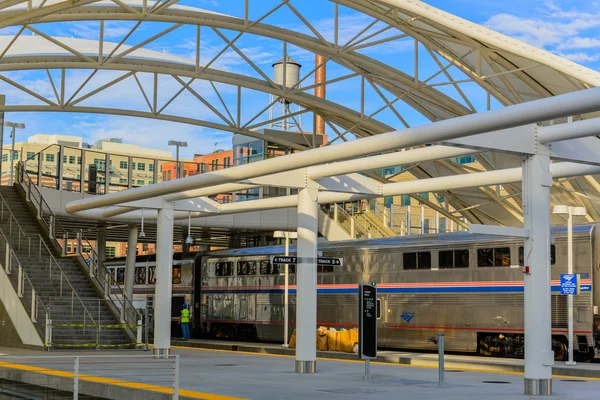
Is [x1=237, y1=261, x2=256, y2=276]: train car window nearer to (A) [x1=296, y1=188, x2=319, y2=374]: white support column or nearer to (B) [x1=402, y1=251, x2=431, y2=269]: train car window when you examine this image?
(B) [x1=402, y1=251, x2=431, y2=269]: train car window

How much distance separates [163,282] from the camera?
1086 inches

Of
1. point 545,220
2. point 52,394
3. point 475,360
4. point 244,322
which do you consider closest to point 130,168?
point 244,322

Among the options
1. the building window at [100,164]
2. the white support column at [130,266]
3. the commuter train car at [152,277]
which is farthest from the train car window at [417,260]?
the building window at [100,164]

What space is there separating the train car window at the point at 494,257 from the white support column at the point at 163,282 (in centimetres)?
938

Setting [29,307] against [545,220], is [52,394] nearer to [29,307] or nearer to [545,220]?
[545,220]

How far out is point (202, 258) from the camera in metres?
40.3

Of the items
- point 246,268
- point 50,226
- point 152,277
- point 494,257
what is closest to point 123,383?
point 494,257

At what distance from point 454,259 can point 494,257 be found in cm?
151

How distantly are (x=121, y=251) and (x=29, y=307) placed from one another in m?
96.5

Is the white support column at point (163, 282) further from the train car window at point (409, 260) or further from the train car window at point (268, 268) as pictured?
the train car window at point (268, 268)

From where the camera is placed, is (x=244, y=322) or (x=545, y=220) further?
(x=244, y=322)

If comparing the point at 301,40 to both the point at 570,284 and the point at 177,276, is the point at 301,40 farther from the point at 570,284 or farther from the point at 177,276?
the point at 570,284

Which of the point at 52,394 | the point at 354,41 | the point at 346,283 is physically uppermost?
the point at 354,41

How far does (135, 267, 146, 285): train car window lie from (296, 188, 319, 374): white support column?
25.1 m
